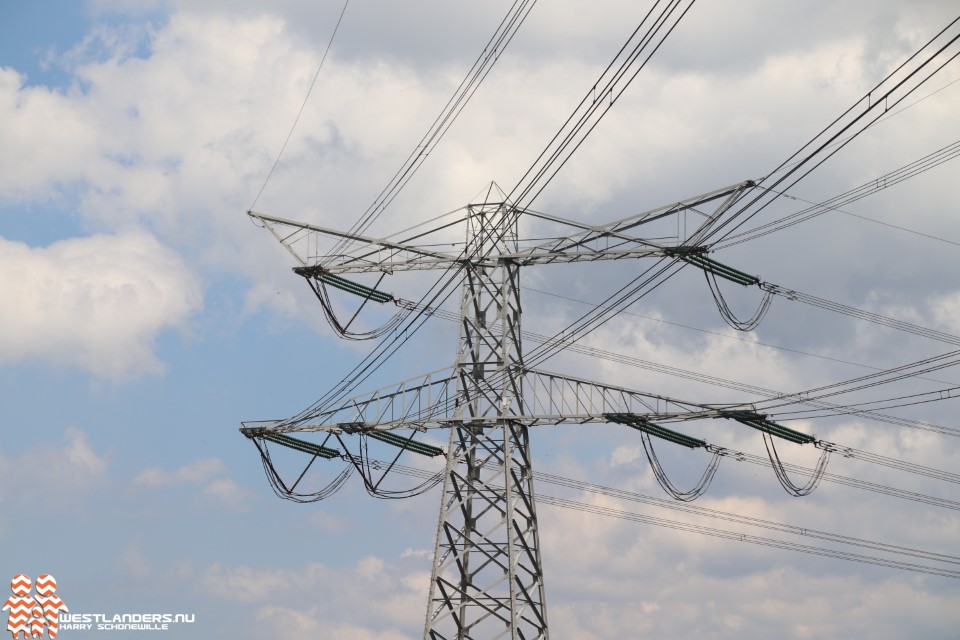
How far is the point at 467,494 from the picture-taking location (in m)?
55.0

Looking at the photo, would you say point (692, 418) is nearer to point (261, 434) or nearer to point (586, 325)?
point (586, 325)

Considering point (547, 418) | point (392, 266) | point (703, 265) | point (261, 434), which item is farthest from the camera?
point (261, 434)

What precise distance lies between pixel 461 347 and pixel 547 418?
189 inches

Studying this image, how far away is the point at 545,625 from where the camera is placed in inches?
2074

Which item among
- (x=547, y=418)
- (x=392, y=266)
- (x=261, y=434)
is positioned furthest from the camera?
(x=261, y=434)

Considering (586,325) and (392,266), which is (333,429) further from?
(586,325)

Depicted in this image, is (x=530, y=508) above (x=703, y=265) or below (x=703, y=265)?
below

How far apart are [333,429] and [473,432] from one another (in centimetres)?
769

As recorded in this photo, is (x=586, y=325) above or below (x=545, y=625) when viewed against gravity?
above

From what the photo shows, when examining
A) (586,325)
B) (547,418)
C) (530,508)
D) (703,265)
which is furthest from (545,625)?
(703,265)

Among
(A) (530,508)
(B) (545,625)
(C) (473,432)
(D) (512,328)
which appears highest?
(D) (512,328)

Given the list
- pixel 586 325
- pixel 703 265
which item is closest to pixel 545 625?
pixel 586 325

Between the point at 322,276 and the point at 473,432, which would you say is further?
the point at 322,276

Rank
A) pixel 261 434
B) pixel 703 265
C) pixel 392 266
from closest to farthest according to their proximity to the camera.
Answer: pixel 703 265 < pixel 392 266 < pixel 261 434
